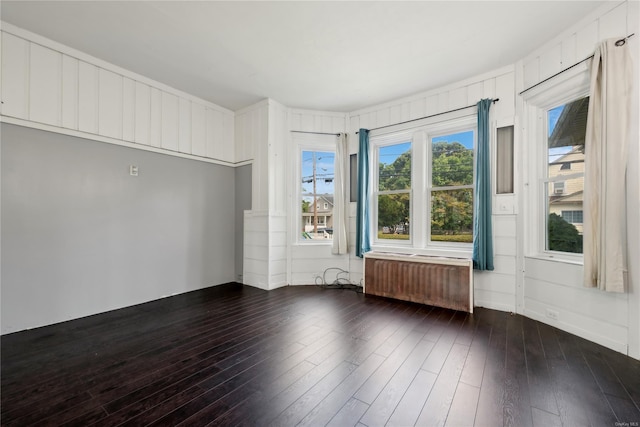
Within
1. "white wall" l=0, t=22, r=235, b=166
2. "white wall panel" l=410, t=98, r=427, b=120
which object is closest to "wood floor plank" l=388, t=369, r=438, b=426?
"white wall panel" l=410, t=98, r=427, b=120

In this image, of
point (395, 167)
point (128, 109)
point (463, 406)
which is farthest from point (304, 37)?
point (463, 406)

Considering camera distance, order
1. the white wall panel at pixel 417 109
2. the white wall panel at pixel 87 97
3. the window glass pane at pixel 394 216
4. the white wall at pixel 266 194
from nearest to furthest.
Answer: the white wall panel at pixel 87 97 < the white wall panel at pixel 417 109 < the window glass pane at pixel 394 216 < the white wall at pixel 266 194

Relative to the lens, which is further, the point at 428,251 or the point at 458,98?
the point at 428,251

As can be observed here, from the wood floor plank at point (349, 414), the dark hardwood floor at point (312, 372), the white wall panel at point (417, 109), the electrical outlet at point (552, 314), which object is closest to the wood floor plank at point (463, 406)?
the dark hardwood floor at point (312, 372)

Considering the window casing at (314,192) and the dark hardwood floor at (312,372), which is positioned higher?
the window casing at (314,192)

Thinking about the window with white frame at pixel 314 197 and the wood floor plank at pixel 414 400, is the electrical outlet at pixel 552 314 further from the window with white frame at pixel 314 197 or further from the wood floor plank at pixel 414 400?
the window with white frame at pixel 314 197

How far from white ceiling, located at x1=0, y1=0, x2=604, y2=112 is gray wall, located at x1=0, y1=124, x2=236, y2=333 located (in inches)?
46.6

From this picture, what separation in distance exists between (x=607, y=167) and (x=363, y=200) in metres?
2.80

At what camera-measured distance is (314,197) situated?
4.98 m

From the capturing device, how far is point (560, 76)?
2914 millimetres

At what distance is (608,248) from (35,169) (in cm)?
566

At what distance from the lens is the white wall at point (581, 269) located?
233 cm

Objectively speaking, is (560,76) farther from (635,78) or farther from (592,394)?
(592,394)

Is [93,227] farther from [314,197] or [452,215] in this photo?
[452,215]
